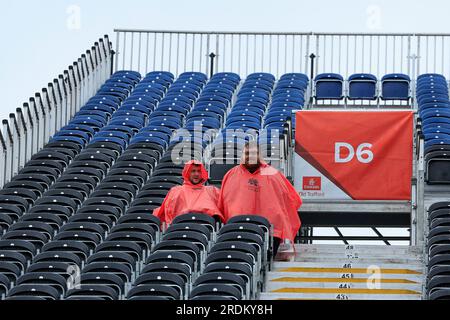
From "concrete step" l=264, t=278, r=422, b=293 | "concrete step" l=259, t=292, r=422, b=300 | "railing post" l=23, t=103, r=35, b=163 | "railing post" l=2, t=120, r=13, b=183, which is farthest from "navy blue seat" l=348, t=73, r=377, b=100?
"concrete step" l=259, t=292, r=422, b=300

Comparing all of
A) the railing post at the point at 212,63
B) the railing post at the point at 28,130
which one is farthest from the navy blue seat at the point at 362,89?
the railing post at the point at 28,130

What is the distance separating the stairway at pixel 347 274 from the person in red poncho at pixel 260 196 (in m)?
0.54

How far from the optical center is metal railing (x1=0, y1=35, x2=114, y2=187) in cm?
2658

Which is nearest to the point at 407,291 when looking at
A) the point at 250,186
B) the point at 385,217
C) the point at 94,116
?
the point at 250,186

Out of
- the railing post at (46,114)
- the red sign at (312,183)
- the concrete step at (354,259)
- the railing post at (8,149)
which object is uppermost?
the railing post at (46,114)

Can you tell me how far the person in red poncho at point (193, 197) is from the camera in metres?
20.9

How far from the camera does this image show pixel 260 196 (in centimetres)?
2106

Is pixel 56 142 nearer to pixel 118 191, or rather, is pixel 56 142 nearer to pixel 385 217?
pixel 118 191

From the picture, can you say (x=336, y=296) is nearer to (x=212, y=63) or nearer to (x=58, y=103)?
(x=58, y=103)

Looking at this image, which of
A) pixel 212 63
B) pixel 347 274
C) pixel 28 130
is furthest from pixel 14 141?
pixel 212 63

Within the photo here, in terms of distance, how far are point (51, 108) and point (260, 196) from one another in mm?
9516

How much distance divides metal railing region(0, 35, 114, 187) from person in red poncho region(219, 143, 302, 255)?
632 cm

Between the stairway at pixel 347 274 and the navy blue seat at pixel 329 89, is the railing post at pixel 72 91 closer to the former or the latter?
the navy blue seat at pixel 329 89

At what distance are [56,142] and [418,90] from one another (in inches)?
350
